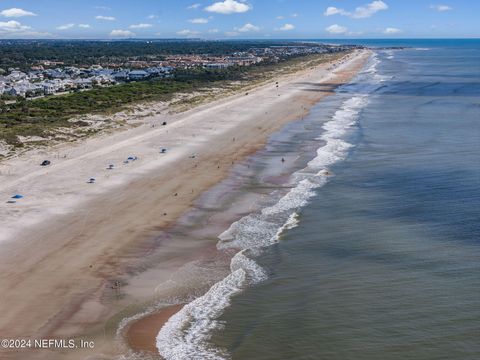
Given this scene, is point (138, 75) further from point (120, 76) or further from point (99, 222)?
point (99, 222)

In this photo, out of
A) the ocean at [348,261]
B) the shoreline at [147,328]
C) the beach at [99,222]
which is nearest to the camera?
the shoreline at [147,328]

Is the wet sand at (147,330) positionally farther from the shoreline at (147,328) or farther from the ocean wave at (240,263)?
the ocean wave at (240,263)

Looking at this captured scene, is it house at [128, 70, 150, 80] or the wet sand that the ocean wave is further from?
house at [128, 70, 150, 80]

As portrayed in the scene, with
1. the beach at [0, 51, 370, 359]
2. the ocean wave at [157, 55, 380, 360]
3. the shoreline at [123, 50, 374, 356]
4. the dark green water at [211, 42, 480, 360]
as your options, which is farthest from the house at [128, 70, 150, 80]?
the shoreline at [123, 50, 374, 356]

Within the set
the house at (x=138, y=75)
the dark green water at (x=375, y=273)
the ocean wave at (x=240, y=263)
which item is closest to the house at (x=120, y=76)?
the house at (x=138, y=75)

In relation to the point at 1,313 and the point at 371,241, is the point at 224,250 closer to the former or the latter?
the point at 371,241

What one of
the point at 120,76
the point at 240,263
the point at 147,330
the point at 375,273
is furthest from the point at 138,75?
the point at 147,330

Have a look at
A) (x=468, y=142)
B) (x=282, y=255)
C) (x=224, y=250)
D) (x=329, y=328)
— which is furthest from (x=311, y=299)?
(x=468, y=142)
